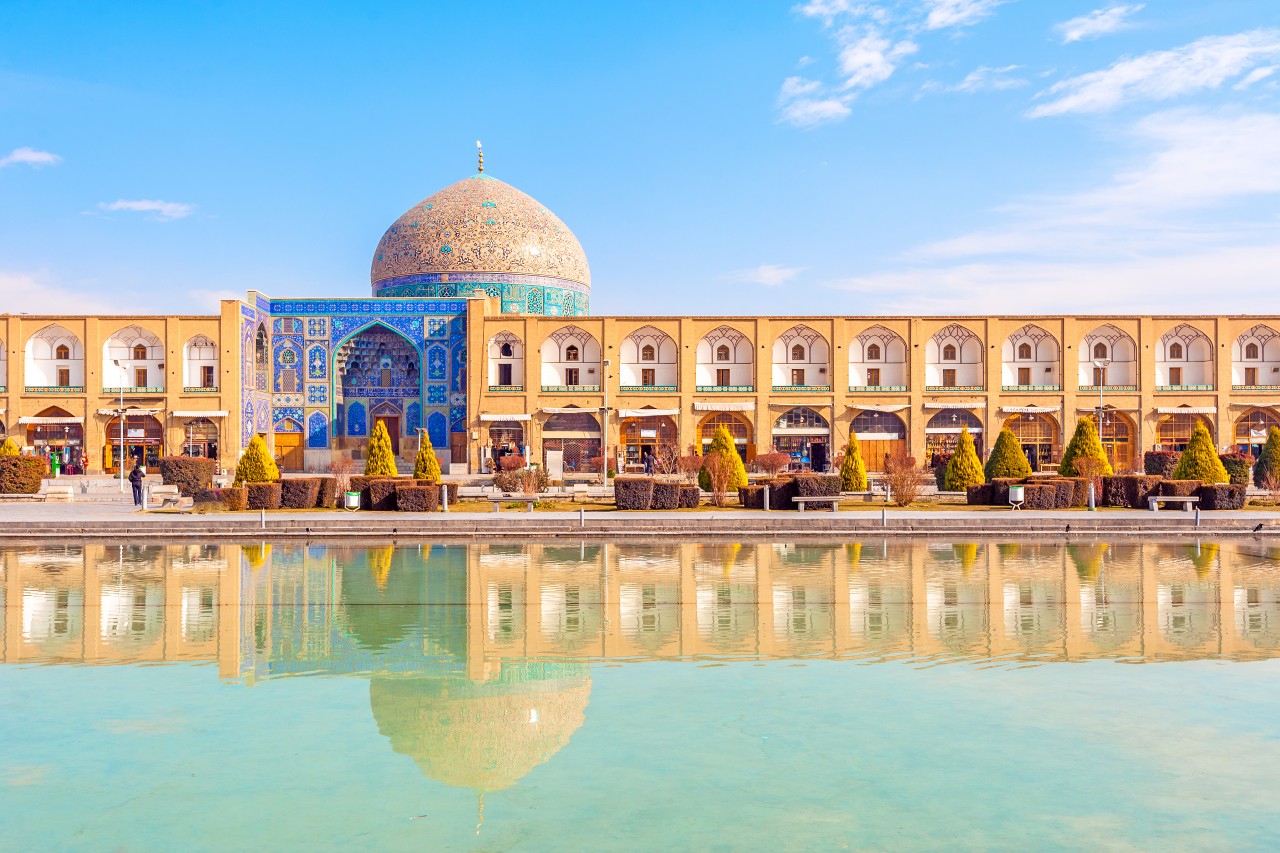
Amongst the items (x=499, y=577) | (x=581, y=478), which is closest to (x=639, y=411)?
(x=581, y=478)

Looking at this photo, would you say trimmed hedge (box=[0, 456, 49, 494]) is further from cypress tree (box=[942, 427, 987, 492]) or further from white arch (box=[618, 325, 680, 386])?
cypress tree (box=[942, 427, 987, 492])

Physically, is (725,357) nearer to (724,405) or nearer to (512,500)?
(724,405)

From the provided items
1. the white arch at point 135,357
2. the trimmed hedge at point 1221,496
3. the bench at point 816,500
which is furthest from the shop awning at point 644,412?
the trimmed hedge at point 1221,496

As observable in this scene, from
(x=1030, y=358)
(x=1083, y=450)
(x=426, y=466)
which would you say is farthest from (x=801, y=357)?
(x=426, y=466)

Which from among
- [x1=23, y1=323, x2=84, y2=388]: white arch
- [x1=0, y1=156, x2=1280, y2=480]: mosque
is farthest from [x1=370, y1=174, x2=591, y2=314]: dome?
[x1=23, y1=323, x2=84, y2=388]: white arch

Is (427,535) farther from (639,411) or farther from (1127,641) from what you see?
(639,411)
